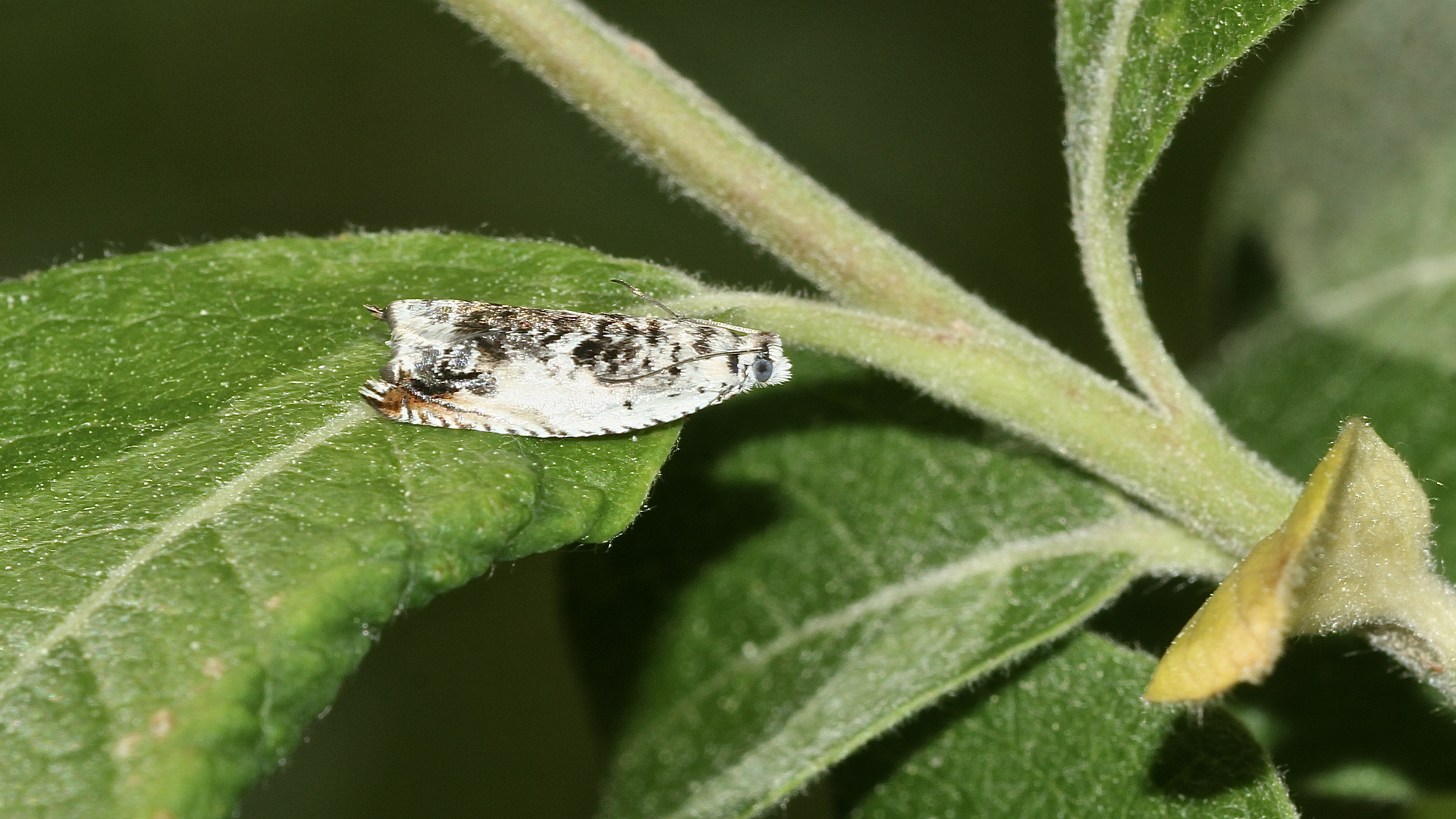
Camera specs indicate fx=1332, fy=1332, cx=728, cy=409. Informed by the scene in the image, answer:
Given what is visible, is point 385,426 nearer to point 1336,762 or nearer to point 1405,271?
point 1336,762

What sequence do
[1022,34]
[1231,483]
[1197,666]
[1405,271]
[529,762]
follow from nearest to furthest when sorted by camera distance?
[1197,666] → [1231,483] → [1405,271] → [529,762] → [1022,34]

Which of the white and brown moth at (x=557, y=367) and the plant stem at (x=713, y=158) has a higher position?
the plant stem at (x=713, y=158)

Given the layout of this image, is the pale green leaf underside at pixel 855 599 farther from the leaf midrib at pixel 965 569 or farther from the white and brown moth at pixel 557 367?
the white and brown moth at pixel 557 367

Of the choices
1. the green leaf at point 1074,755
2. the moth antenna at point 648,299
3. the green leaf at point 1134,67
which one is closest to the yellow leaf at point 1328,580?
the green leaf at point 1074,755

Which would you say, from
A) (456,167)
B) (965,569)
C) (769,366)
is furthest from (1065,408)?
(456,167)

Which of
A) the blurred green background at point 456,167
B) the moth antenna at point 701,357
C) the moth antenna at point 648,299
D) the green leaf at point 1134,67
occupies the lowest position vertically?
the blurred green background at point 456,167

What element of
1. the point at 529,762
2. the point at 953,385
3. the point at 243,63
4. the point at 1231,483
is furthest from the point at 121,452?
the point at 243,63
